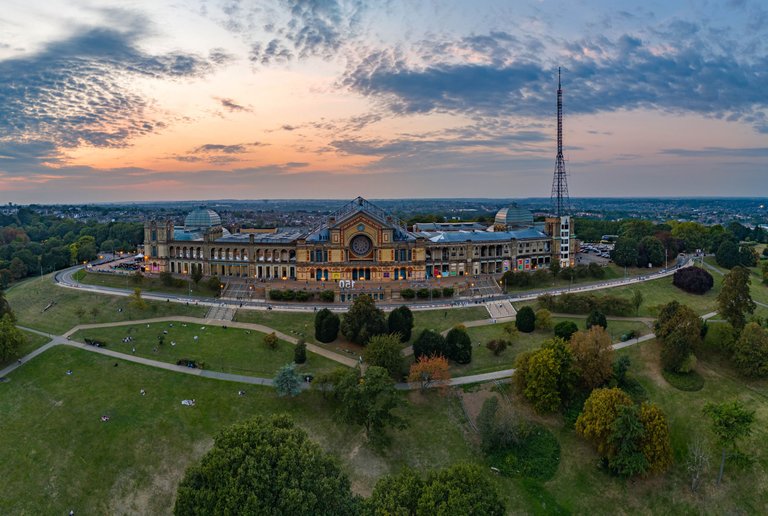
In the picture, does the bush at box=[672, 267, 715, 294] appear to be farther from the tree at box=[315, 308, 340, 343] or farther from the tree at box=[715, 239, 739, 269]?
Result: the tree at box=[315, 308, 340, 343]

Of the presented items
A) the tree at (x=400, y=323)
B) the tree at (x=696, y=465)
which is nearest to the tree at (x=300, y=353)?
the tree at (x=400, y=323)

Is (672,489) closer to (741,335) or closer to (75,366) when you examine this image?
(741,335)

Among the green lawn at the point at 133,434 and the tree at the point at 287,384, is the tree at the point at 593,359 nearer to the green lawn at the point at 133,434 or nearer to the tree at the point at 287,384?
the green lawn at the point at 133,434

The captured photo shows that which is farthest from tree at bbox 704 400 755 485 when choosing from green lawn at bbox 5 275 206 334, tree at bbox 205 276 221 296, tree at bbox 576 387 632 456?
tree at bbox 205 276 221 296

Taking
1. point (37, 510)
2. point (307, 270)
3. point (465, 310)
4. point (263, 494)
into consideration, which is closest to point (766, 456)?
point (465, 310)

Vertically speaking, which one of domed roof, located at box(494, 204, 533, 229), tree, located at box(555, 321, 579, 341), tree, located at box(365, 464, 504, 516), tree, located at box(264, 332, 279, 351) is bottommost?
tree, located at box(365, 464, 504, 516)

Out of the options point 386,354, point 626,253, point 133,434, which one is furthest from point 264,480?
point 626,253
